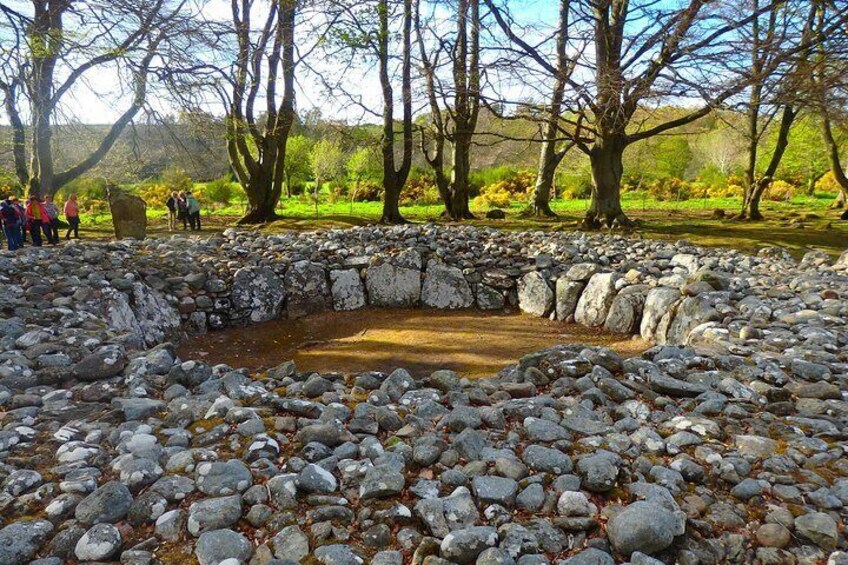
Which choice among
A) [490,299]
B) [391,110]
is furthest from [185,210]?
[490,299]

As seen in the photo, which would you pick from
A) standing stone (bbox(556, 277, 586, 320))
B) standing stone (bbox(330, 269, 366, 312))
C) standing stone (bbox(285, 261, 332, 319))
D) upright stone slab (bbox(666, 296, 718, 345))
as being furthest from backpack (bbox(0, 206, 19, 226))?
upright stone slab (bbox(666, 296, 718, 345))

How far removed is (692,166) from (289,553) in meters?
44.4

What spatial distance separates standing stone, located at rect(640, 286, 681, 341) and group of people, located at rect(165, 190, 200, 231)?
1323cm

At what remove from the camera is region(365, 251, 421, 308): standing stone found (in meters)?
7.94

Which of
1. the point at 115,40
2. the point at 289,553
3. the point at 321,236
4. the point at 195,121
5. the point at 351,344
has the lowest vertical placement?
the point at 351,344

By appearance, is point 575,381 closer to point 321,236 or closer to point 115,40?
point 115,40

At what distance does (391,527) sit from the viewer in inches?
84.4

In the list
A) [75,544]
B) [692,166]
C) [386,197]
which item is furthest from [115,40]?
[692,166]

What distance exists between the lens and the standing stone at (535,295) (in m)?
7.46

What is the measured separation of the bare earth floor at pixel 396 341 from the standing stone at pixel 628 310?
173 millimetres

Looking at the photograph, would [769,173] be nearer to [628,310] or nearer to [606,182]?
[606,182]

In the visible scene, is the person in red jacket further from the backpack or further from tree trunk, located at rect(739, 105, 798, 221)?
tree trunk, located at rect(739, 105, 798, 221)

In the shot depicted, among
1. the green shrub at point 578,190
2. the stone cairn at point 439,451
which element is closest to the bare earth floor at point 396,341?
the stone cairn at point 439,451

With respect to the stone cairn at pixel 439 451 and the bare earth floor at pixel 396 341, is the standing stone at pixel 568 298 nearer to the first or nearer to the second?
the bare earth floor at pixel 396 341
